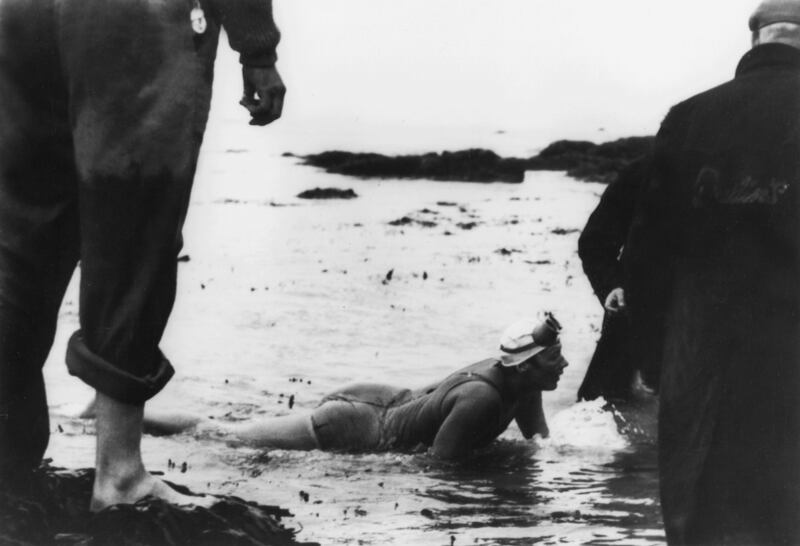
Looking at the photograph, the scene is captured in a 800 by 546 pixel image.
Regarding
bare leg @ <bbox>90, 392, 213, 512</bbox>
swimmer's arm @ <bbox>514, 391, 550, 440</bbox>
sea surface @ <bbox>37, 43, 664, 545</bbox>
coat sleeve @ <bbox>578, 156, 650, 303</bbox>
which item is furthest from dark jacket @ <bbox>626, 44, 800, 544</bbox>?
swimmer's arm @ <bbox>514, 391, 550, 440</bbox>

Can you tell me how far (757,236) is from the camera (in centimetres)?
421

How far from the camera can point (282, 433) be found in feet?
23.7

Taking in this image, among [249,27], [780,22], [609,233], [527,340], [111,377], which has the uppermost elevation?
[780,22]

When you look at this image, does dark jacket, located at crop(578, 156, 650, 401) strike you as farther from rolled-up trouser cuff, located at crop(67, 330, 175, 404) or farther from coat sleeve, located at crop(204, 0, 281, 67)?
rolled-up trouser cuff, located at crop(67, 330, 175, 404)

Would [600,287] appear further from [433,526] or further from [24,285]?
[24,285]

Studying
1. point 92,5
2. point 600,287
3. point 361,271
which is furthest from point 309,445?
point 361,271

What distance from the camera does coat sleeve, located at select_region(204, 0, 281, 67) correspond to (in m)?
3.78

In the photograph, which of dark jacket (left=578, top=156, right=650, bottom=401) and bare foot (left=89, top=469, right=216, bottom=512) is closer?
bare foot (left=89, top=469, right=216, bottom=512)

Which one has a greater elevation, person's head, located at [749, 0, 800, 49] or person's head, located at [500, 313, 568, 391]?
person's head, located at [749, 0, 800, 49]

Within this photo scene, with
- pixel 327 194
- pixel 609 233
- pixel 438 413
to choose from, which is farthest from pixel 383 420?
pixel 327 194

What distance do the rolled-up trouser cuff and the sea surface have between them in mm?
925

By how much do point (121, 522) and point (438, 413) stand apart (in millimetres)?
3569

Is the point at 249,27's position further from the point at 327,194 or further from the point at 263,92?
the point at 327,194

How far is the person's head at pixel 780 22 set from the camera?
168 inches
